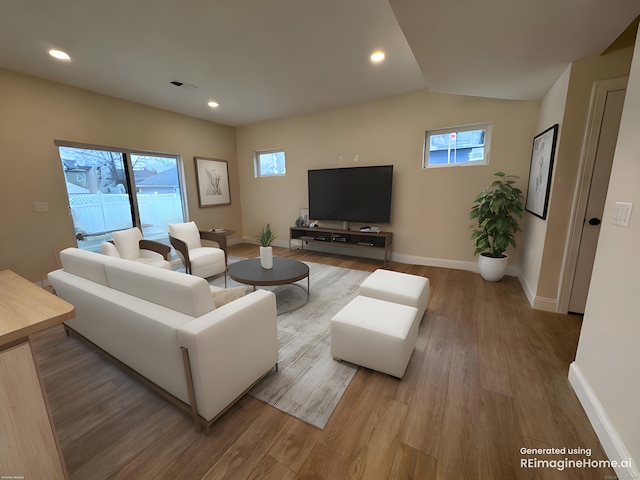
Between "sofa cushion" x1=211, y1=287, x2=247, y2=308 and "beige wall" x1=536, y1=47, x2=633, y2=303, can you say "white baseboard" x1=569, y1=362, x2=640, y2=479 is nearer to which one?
"beige wall" x1=536, y1=47, x2=633, y2=303

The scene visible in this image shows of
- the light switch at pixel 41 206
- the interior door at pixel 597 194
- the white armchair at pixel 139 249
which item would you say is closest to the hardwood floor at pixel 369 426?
the interior door at pixel 597 194

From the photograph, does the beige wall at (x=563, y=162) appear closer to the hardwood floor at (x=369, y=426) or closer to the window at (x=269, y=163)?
the hardwood floor at (x=369, y=426)

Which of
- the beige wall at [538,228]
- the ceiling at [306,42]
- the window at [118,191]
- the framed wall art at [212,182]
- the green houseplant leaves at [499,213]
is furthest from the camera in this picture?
the framed wall art at [212,182]

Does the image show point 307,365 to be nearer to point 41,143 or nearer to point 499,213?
point 499,213

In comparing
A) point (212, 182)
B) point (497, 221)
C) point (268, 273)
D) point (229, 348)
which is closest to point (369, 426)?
point (229, 348)

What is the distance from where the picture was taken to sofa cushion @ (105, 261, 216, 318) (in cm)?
141

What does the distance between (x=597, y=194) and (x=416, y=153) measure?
219cm

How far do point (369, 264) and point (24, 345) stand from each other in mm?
3972

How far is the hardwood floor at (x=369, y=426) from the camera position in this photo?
1.22 m

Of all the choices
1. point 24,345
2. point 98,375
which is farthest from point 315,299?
point 24,345

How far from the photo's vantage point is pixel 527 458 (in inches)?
49.5

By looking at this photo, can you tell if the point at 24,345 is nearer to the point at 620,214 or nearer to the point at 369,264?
the point at 620,214

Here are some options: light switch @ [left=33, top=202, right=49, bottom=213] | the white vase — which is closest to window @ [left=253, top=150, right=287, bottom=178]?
the white vase

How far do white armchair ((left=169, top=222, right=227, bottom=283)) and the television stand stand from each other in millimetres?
1637
